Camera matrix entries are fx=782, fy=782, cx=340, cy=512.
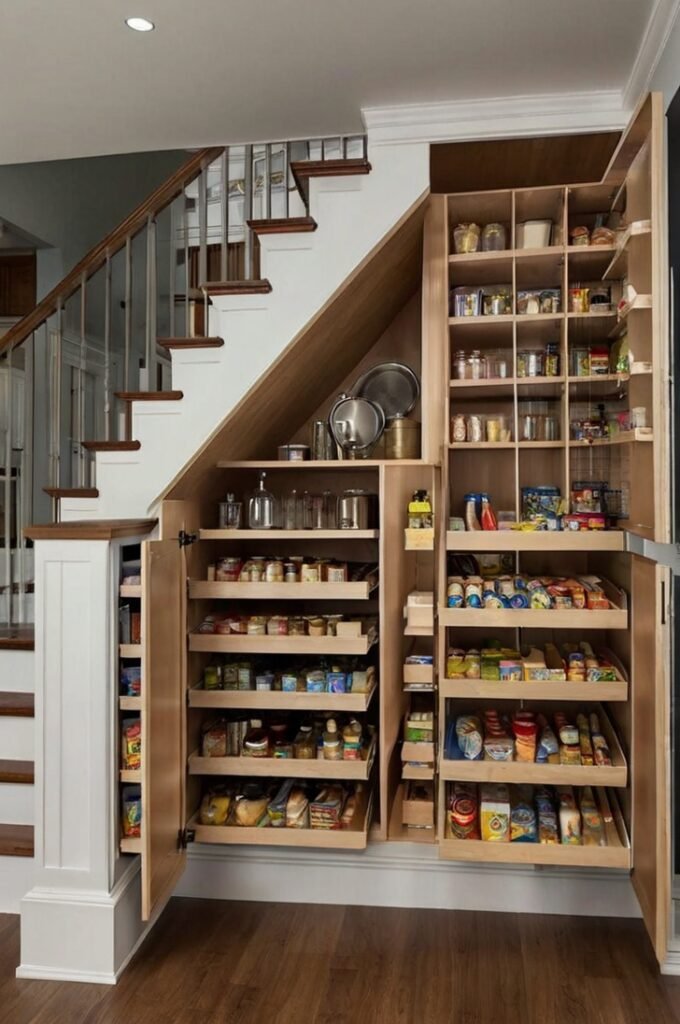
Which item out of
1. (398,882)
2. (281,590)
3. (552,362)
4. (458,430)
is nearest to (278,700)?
(281,590)

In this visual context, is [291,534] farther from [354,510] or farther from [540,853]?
[540,853]

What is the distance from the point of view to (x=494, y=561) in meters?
2.89

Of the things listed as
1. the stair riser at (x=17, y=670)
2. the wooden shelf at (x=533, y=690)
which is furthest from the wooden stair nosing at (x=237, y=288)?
the stair riser at (x=17, y=670)

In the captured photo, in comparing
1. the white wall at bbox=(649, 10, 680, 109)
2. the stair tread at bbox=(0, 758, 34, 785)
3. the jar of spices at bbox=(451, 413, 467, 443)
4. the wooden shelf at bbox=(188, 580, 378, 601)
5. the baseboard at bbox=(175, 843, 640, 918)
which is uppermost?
the white wall at bbox=(649, 10, 680, 109)

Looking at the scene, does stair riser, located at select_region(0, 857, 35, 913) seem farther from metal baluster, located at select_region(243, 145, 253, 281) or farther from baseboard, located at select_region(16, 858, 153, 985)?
metal baluster, located at select_region(243, 145, 253, 281)

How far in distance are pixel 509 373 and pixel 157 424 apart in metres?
1.22

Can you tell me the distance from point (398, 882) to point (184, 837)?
764 mm

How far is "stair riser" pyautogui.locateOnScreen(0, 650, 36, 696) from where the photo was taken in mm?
2920

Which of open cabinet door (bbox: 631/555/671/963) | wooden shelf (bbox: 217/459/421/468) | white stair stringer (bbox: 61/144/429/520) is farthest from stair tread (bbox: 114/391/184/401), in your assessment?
open cabinet door (bbox: 631/555/671/963)

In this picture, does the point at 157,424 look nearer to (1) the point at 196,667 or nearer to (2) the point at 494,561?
(1) the point at 196,667

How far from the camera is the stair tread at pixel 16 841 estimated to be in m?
2.50

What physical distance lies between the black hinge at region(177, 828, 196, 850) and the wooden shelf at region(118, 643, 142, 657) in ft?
2.21

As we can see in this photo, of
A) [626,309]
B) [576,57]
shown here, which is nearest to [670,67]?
[576,57]

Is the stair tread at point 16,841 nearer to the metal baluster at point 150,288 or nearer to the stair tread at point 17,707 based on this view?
the stair tread at point 17,707
